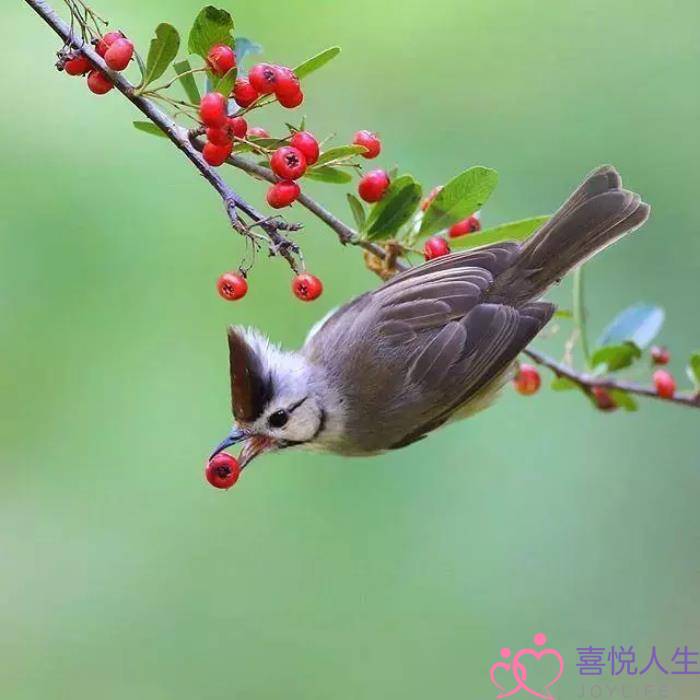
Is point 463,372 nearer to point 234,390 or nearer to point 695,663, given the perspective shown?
point 234,390

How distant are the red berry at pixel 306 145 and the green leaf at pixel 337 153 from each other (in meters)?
0.03

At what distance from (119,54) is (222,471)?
2.28ft

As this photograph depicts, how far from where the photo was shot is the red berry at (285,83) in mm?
1459

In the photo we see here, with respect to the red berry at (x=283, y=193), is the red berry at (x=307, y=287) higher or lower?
lower

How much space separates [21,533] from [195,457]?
591 mm

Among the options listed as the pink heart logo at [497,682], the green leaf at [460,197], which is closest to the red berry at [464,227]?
the green leaf at [460,197]

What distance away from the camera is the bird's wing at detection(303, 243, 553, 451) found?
2.15 m

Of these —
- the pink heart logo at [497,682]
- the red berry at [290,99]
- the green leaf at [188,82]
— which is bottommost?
the pink heart logo at [497,682]

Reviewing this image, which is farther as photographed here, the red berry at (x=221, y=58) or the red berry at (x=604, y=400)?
the red berry at (x=604, y=400)

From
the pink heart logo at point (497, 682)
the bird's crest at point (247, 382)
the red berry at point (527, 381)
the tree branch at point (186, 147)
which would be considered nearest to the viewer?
the tree branch at point (186, 147)

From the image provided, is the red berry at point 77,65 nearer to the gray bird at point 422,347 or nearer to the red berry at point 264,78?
the red berry at point 264,78

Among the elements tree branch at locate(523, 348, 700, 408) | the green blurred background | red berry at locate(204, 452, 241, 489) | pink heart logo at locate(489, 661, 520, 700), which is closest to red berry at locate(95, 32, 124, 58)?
red berry at locate(204, 452, 241, 489)

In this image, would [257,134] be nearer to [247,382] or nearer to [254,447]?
[247,382]

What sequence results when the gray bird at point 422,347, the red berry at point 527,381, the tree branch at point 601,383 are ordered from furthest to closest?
the red berry at point 527,381 → the gray bird at point 422,347 → the tree branch at point 601,383
